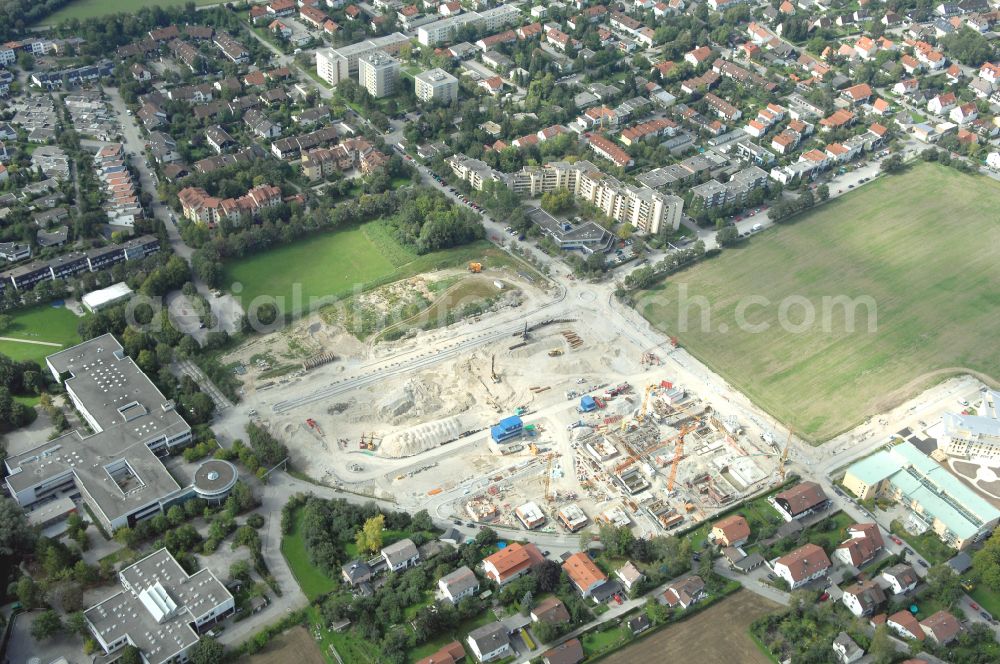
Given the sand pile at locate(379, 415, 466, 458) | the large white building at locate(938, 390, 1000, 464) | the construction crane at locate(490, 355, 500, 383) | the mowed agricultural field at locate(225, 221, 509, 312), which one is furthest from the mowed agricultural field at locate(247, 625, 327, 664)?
the large white building at locate(938, 390, 1000, 464)

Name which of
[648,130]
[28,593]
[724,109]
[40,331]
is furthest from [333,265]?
[724,109]

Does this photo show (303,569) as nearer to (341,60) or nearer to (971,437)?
(971,437)

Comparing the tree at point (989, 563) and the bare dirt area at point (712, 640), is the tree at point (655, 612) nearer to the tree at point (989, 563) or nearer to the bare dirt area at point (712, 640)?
the bare dirt area at point (712, 640)

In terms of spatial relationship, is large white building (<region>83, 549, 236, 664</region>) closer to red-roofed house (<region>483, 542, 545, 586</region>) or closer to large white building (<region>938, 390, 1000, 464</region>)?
red-roofed house (<region>483, 542, 545, 586</region>)

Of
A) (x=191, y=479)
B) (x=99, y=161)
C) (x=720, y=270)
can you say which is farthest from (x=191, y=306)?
(x=720, y=270)

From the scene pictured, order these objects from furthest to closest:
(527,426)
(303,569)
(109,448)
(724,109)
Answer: (724,109), (527,426), (109,448), (303,569)

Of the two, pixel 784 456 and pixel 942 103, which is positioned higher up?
pixel 942 103

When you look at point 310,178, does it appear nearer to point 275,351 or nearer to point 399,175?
point 399,175
